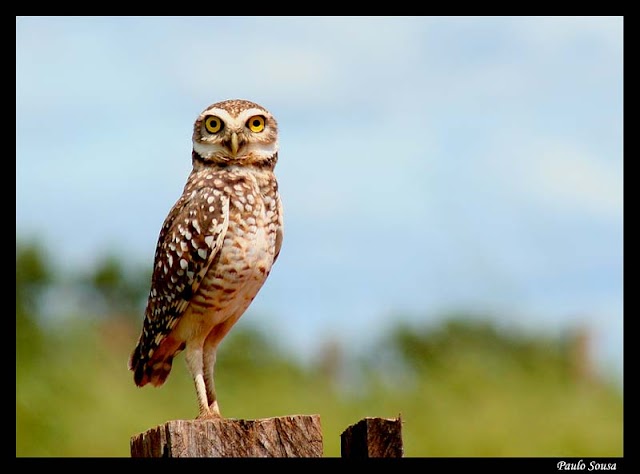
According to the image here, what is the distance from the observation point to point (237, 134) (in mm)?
6363

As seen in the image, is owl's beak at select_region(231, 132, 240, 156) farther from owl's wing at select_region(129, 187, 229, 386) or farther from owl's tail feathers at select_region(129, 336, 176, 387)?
owl's tail feathers at select_region(129, 336, 176, 387)

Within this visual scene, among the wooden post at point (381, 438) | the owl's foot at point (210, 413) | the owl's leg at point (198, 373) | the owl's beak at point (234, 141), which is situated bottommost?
the wooden post at point (381, 438)

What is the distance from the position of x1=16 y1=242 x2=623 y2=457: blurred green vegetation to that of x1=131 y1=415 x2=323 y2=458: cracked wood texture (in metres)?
9.14

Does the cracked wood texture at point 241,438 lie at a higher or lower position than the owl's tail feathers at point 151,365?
lower

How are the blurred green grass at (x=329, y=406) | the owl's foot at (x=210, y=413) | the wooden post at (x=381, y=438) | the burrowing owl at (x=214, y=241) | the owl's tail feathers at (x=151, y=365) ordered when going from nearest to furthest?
the wooden post at (x=381, y=438), the owl's foot at (x=210, y=413), the burrowing owl at (x=214, y=241), the owl's tail feathers at (x=151, y=365), the blurred green grass at (x=329, y=406)

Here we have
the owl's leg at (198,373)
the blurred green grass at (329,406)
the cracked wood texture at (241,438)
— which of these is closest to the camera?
the cracked wood texture at (241,438)

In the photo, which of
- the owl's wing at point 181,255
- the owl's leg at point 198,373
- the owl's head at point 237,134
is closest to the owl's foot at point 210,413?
the owl's leg at point 198,373

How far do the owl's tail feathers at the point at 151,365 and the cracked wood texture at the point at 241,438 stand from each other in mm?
2117

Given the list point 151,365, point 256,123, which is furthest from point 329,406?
point 256,123

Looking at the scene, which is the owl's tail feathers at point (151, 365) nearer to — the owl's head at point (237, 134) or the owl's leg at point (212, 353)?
the owl's leg at point (212, 353)

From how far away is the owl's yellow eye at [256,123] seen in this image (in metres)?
6.41

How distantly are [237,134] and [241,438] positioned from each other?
2.30m
